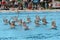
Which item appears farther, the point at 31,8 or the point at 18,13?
the point at 31,8

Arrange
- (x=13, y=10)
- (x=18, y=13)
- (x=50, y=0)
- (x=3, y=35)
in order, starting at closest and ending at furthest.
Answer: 1. (x=3, y=35)
2. (x=18, y=13)
3. (x=13, y=10)
4. (x=50, y=0)

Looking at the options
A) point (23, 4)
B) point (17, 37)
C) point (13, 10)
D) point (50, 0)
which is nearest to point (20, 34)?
point (17, 37)

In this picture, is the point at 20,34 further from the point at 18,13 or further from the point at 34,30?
the point at 18,13

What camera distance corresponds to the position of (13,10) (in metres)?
29.1

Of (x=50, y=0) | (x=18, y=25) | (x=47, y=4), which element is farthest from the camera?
(x=50, y=0)

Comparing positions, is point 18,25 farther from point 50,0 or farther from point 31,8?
point 50,0

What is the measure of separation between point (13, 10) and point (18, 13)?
2.33 m

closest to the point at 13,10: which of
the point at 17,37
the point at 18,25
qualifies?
the point at 18,25

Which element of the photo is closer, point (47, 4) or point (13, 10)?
point (13, 10)

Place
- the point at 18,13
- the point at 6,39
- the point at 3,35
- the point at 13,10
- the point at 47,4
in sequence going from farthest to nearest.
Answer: the point at 47,4 → the point at 13,10 → the point at 18,13 → the point at 3,35 → the point at 6,39

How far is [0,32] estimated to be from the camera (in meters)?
17.5

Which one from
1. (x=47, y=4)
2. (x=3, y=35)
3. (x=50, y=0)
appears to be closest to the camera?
(x=3, y=35)

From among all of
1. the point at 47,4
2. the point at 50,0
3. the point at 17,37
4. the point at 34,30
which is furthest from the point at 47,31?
the point at 50,0

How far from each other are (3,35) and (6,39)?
5.08ft
